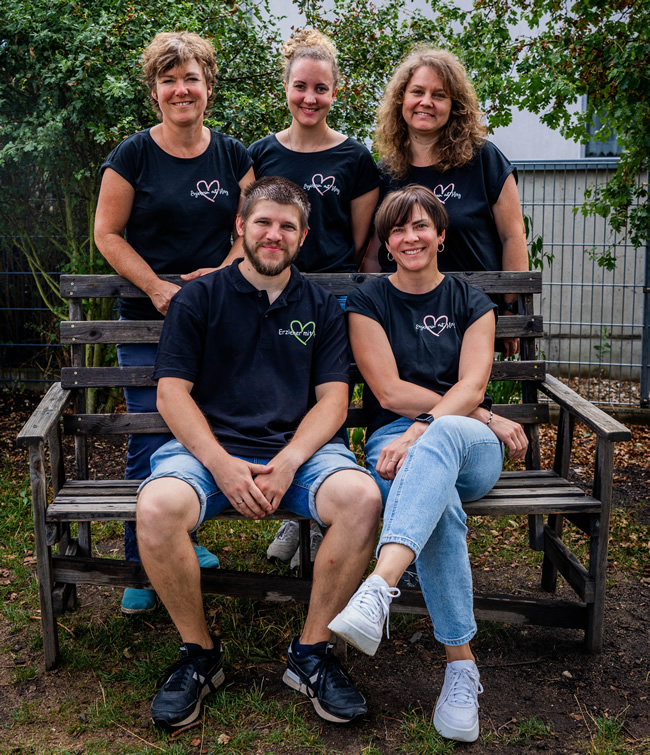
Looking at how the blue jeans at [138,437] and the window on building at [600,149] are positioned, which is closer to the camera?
the blue jeans at [138,437]

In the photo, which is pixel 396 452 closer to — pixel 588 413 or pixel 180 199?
pixel 588 413

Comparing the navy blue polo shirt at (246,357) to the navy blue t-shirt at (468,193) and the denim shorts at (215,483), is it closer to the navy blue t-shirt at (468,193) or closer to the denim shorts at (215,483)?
the denim shorts at (215,483)

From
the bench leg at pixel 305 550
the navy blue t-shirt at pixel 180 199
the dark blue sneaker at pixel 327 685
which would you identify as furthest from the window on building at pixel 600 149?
the dark blue sneaker at pixel 327 685

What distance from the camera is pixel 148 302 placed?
11.7 feet

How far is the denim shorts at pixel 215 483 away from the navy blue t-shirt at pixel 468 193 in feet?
3.88

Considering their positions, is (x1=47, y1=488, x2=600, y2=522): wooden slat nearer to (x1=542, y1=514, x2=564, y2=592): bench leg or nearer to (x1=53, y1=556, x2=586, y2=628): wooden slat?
(x1=53, y1=556, x2=586, y2=628): wooden slat

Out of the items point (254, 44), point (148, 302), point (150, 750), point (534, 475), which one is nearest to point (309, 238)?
point (148, 302)

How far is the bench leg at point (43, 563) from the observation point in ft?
9.42

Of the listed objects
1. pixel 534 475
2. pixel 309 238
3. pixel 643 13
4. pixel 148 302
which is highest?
pixel 643 13

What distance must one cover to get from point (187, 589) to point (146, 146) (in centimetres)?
183

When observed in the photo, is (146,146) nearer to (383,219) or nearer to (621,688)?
(383,219)

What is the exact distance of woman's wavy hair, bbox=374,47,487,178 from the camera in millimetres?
3367

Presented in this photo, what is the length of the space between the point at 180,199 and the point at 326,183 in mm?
629

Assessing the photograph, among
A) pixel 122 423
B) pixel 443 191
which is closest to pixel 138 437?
pixel 122 423
